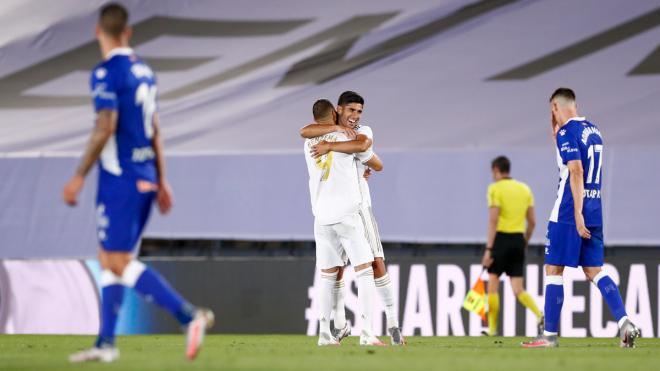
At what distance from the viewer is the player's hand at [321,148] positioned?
935 cm

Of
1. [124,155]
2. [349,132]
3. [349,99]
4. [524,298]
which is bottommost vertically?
[524,298]

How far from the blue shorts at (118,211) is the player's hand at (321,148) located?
281 centimetres

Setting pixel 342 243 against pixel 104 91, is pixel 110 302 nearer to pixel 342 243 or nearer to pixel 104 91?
pixel 104 91

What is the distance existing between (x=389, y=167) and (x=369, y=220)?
168 inches

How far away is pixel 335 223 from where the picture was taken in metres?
9.38

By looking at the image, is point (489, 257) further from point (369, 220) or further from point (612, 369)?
point (612, 369)

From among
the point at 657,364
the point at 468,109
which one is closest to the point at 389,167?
the point at 468,109

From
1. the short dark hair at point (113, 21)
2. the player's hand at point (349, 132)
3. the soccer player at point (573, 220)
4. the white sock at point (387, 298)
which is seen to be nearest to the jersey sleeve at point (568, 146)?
the soccer player at point (573, 220)

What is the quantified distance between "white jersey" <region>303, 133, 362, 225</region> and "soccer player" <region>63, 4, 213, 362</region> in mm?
2644

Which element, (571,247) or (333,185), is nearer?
(571,247)

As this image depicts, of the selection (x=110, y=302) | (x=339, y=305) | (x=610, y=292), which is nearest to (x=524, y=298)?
(x=339, y=305)

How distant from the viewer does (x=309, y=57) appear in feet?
49.5

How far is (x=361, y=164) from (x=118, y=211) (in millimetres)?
3542

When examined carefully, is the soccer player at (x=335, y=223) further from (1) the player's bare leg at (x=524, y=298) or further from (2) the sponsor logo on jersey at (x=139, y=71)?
(1) the player's bare leg at (x=524, y=298)
